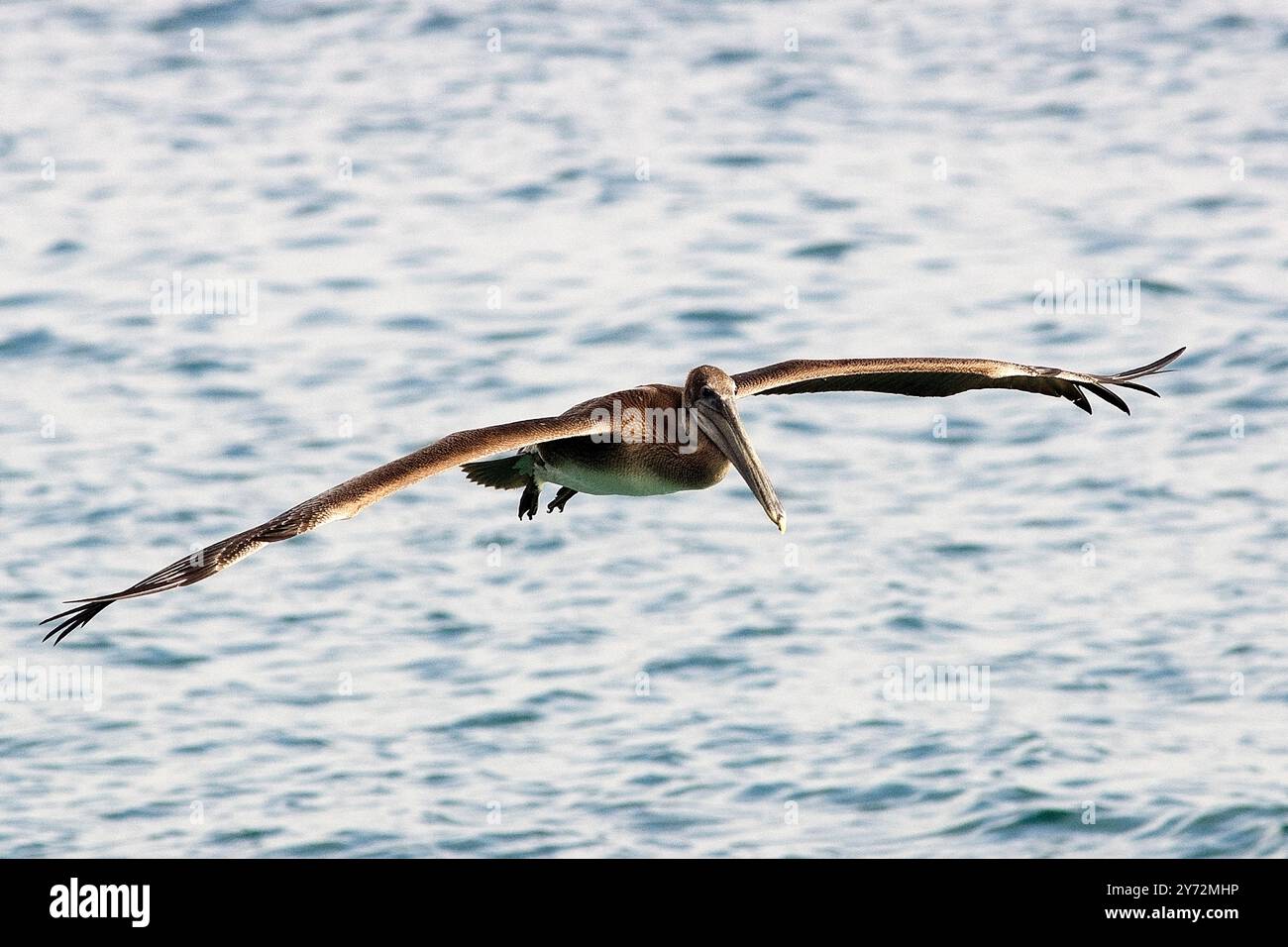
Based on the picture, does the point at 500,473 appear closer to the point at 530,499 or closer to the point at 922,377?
the point at 530,499

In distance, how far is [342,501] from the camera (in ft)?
29.0

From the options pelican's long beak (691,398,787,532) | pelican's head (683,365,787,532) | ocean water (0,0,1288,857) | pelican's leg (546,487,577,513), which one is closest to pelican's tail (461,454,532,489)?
pelican's leg (546,487,577,513)

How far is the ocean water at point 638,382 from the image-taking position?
16797 millimetres

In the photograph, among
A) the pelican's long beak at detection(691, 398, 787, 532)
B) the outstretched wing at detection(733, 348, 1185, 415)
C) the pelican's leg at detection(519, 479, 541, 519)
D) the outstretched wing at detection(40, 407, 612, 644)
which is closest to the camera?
the outstretched wing at detection(40, 407, 612, 644)

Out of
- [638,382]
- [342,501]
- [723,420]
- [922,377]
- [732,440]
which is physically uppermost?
[638,382]

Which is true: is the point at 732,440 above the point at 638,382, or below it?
below

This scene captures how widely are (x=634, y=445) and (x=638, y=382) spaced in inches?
495

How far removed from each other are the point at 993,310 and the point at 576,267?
5652 mm

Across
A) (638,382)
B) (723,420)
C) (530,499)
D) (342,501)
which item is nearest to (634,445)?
(723,420)

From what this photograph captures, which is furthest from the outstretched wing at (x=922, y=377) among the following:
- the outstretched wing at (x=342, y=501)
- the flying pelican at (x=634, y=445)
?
the outstretched wing at (x=342, y=501)

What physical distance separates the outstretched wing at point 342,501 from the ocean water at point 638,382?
653 centimetres

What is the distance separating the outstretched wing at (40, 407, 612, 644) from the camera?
8.48 metres

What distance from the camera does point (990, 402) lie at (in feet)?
78.6

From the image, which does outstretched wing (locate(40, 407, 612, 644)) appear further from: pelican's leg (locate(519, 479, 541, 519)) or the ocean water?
the ocean water
